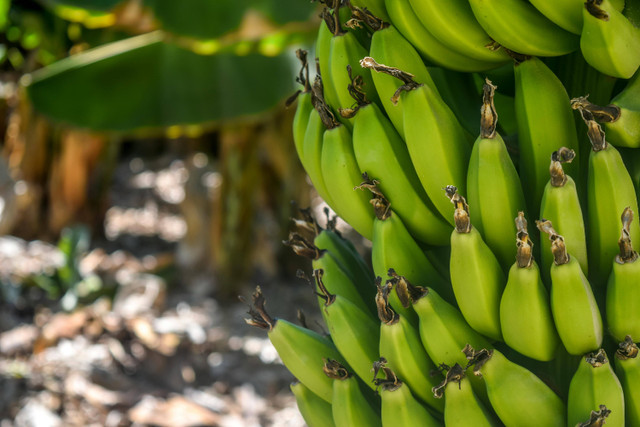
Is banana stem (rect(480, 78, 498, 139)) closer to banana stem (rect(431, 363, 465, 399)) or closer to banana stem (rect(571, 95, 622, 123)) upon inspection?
banana stem (rect(571, 95, 622, 123))

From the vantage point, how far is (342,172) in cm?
85

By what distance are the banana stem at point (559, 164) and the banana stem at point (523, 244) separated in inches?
2.0

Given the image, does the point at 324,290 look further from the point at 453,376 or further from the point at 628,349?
the point at 628,349

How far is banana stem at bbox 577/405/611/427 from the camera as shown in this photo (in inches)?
27.3

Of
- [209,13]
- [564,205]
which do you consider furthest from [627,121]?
[209,13]

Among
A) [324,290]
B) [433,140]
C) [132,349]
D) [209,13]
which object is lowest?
[132,349]

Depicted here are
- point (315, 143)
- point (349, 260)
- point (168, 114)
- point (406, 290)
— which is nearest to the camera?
point (406, 290)

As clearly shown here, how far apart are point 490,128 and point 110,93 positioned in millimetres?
2634

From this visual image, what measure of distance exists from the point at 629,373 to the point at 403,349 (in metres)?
0.23

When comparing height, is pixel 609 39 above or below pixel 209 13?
above

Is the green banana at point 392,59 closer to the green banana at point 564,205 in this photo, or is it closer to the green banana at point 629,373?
the green banana at point 564,205

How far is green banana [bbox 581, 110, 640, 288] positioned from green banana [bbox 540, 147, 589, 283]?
4 centimetres

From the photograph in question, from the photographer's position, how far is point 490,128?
2.40ft

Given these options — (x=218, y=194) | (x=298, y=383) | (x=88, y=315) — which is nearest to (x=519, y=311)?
(x=298, y=383)
